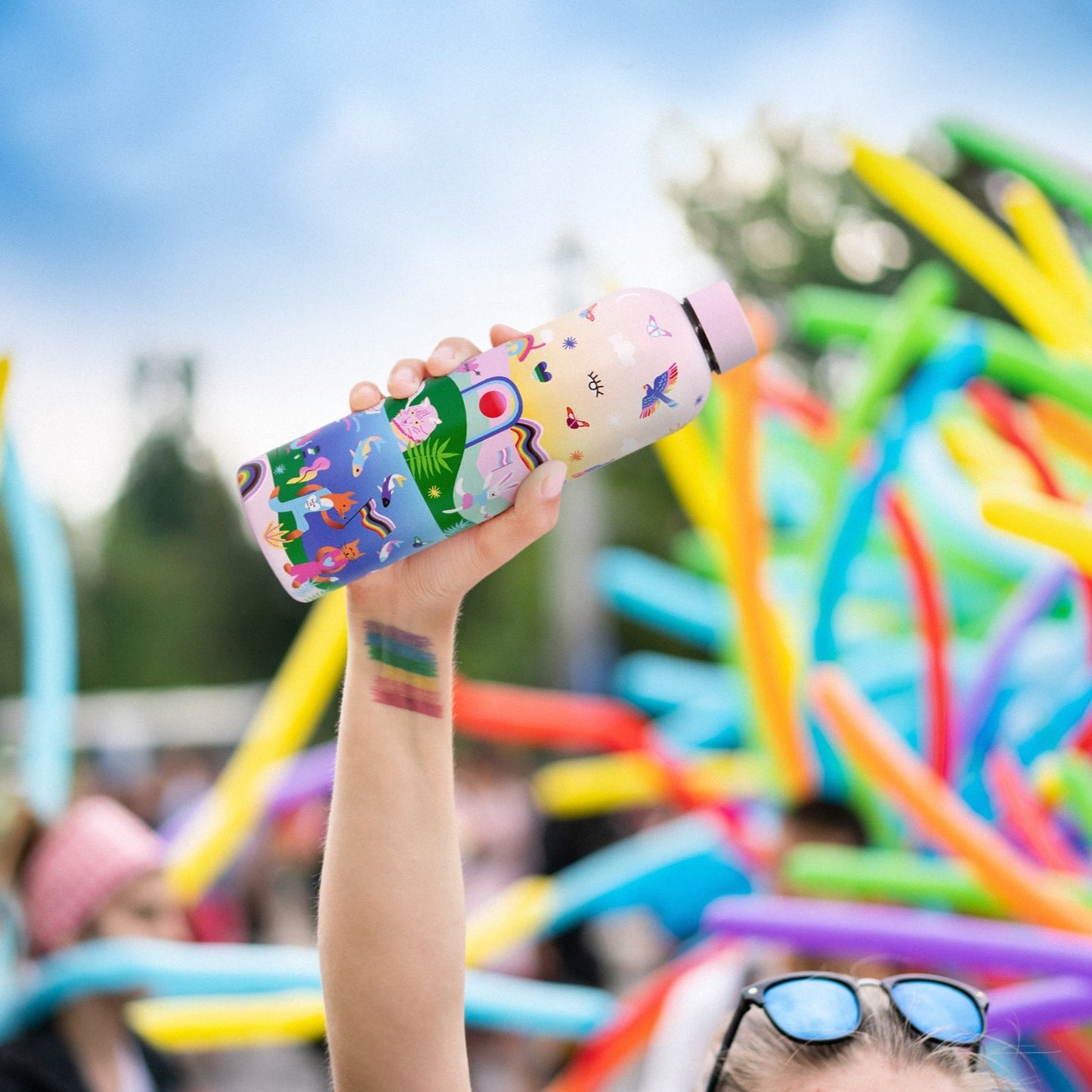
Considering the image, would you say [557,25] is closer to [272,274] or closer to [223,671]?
[272,274]

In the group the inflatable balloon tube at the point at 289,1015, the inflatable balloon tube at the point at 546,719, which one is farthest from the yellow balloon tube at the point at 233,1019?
the inflatable balloon tube at the point at 546,719

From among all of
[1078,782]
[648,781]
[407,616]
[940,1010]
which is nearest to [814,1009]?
[940,1010]

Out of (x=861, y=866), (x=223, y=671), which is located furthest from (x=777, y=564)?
(x=223, y=671)

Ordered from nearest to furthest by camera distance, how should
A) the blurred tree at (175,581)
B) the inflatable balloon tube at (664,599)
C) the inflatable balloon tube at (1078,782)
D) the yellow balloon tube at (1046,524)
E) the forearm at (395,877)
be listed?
the forearm at (395,877)
the yellow balloon tube at (1046,524)
the inflatable balloon tube at (1078,782)
the inflatable balloon tube at (664,599)
the blurred tree at (175,581)

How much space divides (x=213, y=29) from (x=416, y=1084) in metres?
1.79

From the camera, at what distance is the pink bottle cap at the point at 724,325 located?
1.08m

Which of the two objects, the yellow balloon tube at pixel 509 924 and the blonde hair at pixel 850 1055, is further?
the yellow balloon tube at pixel 509 924

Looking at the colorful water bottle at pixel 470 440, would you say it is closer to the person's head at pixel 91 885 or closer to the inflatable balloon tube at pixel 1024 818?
the inflatable balloon tube at pixel 1024 818

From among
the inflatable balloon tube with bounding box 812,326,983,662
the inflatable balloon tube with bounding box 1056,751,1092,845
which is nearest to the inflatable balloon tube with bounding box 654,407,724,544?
the inflatable balloon tube with bounding box 812,326,983,662

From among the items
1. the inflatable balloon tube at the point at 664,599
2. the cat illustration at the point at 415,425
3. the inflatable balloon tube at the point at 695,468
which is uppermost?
the cat illustration at the point at 415,425

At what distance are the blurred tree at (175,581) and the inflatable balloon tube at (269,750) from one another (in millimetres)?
18010

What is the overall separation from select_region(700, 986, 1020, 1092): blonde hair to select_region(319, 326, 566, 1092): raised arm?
0.90 feet

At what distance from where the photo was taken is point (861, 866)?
5.86ft

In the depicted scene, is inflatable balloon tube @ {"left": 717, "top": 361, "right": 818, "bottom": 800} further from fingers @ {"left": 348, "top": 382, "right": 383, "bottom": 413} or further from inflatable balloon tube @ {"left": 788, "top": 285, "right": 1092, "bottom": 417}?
fingers @ {"left": 348, "top": 382, "right": 383, "bottom": 413}
